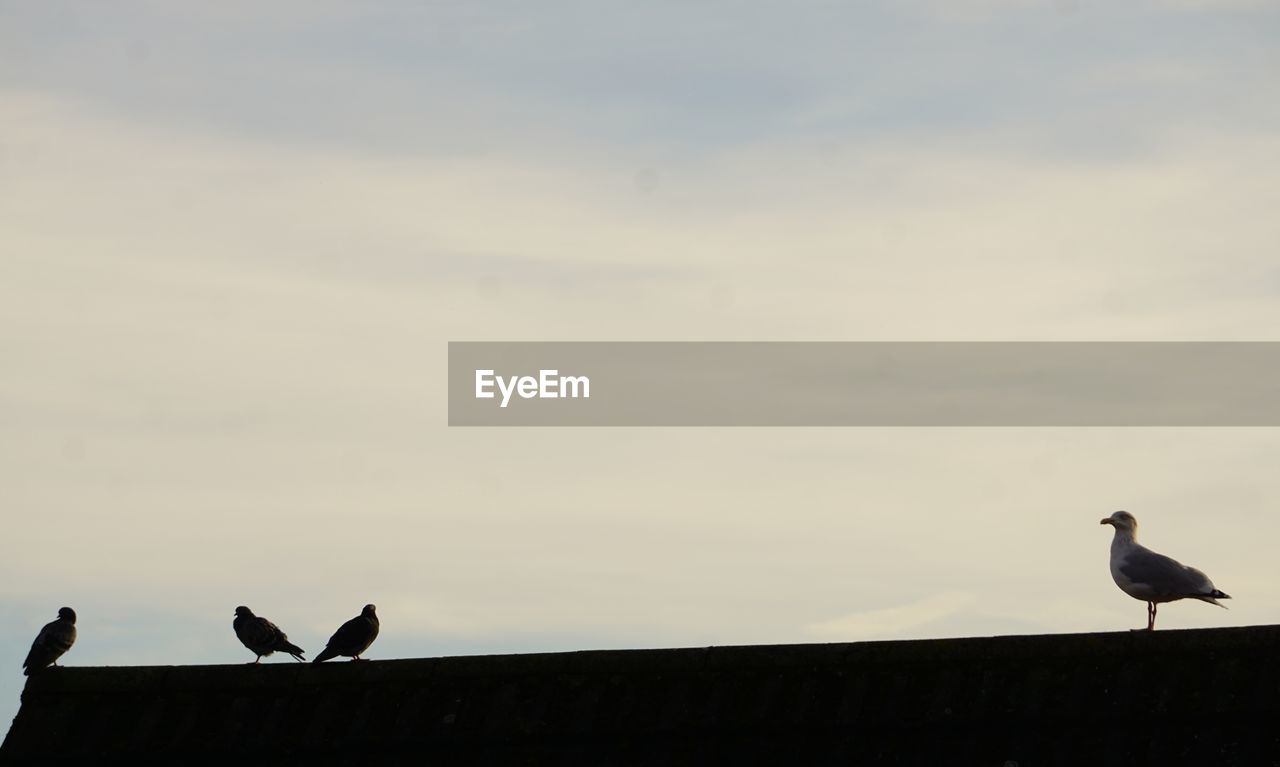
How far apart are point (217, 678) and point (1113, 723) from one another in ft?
26.5

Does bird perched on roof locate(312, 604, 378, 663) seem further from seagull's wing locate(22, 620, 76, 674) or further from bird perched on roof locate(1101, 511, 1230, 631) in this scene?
bird perched on roof locate(1101, 511, 1230, 631)

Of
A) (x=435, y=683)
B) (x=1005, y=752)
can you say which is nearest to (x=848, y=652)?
(x=1005, y=752)

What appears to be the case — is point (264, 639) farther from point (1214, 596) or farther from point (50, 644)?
point (1214, 596)

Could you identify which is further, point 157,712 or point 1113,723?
point 157,712

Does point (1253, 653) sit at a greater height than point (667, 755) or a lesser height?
greater

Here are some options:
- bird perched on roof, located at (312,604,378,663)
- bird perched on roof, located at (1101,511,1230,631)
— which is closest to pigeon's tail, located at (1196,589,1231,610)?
bird perched on roof, located at (1101,511,1230,631)

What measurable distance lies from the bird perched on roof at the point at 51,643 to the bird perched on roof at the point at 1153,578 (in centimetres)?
1276

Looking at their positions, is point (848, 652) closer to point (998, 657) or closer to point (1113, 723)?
point (998, 657)

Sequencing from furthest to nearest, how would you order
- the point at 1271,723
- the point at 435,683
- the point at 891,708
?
1. the point at 435,683
2. the point at 891,708
3. the point at 1271,723

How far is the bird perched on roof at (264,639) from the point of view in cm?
2262

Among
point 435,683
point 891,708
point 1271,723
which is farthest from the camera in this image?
point 435,683

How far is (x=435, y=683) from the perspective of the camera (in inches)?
632

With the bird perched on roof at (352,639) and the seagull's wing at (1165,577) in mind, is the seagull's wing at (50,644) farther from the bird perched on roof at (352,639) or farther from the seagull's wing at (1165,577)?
the seagull's wing at (1165,577)

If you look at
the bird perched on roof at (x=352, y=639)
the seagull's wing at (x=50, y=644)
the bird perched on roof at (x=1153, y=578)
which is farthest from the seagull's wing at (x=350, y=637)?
the bird perched on roof at (x=1153, y=578)
